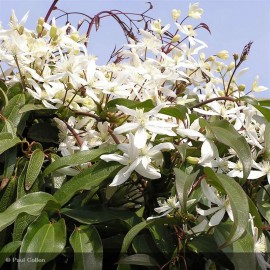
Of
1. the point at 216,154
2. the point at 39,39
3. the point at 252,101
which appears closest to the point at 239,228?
the point at 216,154

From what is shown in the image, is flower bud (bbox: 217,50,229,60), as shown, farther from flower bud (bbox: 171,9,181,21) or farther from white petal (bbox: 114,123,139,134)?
white petal (bbox: 114,123,139,134)

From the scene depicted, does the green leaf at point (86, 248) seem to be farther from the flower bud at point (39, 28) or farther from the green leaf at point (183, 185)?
the flower bud at point (39, 28)

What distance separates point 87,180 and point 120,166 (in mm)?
51

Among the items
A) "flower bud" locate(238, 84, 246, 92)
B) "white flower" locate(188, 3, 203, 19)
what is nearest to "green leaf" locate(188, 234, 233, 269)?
"flower bud" locate(238, 84, 246, 92)

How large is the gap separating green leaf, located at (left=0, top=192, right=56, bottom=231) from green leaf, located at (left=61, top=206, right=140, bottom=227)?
33mm

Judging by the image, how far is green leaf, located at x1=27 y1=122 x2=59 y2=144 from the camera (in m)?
0.98

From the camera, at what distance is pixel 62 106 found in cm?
98

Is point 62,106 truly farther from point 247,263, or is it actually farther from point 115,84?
point 247,263

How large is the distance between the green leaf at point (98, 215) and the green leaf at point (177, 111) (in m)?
0.16

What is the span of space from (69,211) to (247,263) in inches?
9.9

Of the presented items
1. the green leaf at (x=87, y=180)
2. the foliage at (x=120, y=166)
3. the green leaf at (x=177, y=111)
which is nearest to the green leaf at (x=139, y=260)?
the foliage at (x=120, y=166)

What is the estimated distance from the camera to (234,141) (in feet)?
2.74

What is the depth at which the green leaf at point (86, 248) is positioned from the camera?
0.79 metres

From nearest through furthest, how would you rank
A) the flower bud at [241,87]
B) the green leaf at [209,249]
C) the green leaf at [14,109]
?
1. the green leaf at [209,249]
2. the green leaf at [14,109]
3. the flower bud at [241,87]
